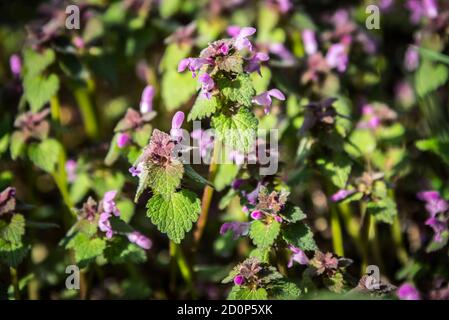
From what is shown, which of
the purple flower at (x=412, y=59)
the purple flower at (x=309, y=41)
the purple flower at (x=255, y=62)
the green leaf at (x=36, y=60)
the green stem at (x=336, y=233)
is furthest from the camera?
the purple flower at (x=412, y=59)

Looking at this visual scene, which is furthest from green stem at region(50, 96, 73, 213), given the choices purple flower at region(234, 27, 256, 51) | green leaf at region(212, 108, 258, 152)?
purple flower at region(234, 27, 256, 51)

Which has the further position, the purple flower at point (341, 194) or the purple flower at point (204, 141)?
the purple flower at point (341, 194)

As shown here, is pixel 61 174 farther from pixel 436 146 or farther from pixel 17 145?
pixel 436 146

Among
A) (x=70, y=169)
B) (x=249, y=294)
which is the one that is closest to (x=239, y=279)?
(x=249, y=294)

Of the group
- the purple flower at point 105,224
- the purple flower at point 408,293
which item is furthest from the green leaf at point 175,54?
the purple flower at point 408,293

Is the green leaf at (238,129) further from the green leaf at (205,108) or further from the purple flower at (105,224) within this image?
the purple flower at (105,224)

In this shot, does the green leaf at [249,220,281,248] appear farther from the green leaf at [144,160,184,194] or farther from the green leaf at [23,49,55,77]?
the green leaf at [23,49,55,77]
